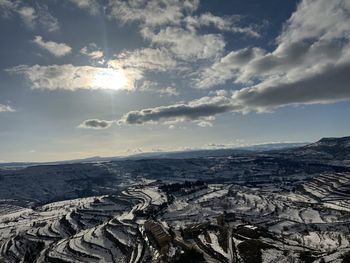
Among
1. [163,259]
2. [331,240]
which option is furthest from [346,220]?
[163,259]

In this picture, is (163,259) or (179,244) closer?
(163,259)

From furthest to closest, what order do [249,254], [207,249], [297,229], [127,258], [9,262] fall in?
1. [297,229]
2. [9,262]
3. [127,258]
4. [207,249]
5. [249,254]

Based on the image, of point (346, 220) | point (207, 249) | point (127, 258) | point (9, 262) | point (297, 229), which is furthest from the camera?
point (346, 220)

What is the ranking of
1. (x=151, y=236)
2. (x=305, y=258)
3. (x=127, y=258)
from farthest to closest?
(x=151, y=236), (x=127, y=258), (x=305, y=258)

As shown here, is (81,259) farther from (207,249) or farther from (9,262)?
(207,249)

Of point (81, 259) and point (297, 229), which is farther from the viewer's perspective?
point (297, 229)

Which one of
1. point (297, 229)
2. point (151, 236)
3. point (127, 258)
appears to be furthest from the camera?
point (297, 229)

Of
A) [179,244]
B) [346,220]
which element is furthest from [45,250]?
[346,220]

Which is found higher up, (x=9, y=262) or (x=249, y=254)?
(x=249, y=254)

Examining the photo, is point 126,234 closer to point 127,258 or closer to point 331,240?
point 127,258
